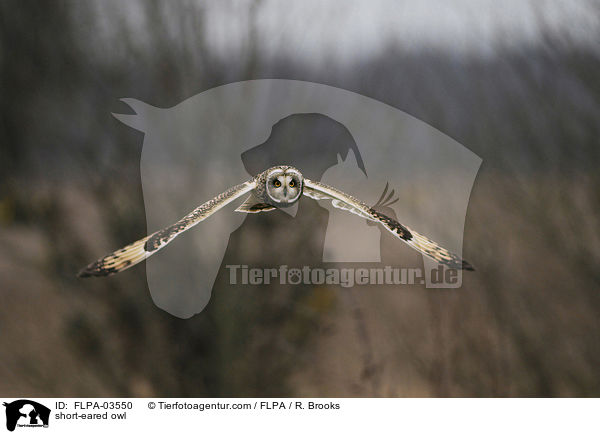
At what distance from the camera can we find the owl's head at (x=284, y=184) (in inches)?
29.8

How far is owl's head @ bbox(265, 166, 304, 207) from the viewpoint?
0.76m

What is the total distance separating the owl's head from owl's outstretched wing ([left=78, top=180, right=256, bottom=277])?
0.05 metres

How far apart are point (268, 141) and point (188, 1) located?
16.5 inches

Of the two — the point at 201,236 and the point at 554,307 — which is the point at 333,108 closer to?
Result: the point at 201,236
